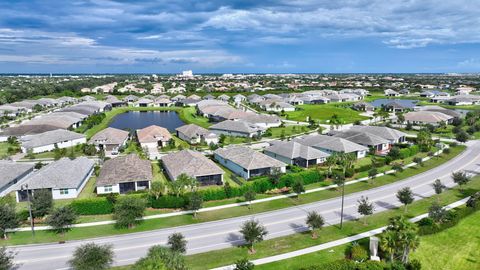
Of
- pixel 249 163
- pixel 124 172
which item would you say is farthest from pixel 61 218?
pixel 249 163

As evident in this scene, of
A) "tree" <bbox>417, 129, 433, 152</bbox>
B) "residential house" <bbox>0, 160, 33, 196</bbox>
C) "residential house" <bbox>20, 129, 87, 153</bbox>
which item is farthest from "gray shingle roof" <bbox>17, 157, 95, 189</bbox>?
"tree" <bbox>417, 129, 433, 152</bbox>

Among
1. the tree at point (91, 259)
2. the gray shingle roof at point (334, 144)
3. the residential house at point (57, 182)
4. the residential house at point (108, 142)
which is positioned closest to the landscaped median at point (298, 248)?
the tree at point (91, 259)

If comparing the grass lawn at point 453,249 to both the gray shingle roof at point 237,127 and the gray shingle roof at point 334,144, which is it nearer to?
the gray shingle roof at point 334,144

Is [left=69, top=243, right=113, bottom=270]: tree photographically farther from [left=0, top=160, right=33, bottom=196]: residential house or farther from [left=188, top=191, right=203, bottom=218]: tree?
[left=0, top=160, right=33, bottom=196]: residential house

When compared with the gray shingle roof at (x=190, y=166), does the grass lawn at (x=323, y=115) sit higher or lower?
lower

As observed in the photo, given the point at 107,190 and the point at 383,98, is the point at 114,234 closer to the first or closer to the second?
the point at 107,190

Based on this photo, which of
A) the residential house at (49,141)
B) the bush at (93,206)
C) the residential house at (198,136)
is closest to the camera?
the bush at (93,206)

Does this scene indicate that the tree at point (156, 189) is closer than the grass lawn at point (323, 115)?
Yes

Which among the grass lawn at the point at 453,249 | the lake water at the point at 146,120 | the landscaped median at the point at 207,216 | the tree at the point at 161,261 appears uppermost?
the tree at the point at 161,261
